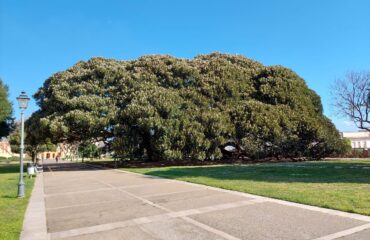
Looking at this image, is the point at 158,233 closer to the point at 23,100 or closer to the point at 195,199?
the point at 195,199

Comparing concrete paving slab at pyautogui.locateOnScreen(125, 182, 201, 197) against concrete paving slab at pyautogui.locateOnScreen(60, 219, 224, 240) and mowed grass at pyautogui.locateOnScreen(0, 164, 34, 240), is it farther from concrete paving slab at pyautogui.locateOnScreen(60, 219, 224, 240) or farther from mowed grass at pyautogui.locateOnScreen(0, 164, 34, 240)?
concrete paving slab at pyautogui.locateOnScreen(60, 219, 224, 240)

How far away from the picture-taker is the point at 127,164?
29.4 m

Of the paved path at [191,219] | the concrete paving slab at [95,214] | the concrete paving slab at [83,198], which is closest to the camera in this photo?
the paved path at [191,219]

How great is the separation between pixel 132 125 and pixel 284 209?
1883 cm

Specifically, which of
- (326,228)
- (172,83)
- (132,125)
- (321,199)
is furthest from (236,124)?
(326,228)

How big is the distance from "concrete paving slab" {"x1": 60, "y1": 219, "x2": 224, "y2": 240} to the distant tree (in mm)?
32283

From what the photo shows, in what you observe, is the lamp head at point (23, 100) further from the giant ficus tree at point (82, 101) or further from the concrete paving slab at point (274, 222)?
the giant ficus tree at point (82, 101)

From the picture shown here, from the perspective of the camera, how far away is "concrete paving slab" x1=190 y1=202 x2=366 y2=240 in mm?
5863

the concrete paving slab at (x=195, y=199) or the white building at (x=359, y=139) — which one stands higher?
the white building at (x=359, y=139)

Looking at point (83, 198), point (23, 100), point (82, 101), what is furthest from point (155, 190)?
point (82, 101)

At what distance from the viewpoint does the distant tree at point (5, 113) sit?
34.7m

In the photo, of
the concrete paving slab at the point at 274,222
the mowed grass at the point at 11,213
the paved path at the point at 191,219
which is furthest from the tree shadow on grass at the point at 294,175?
the mowed grass at the point at 11,213

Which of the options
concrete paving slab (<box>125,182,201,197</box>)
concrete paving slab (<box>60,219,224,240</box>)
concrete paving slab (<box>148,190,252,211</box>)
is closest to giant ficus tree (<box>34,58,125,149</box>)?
concrete paving slab (<box>125,182,201,197</box>)

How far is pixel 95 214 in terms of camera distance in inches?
320
